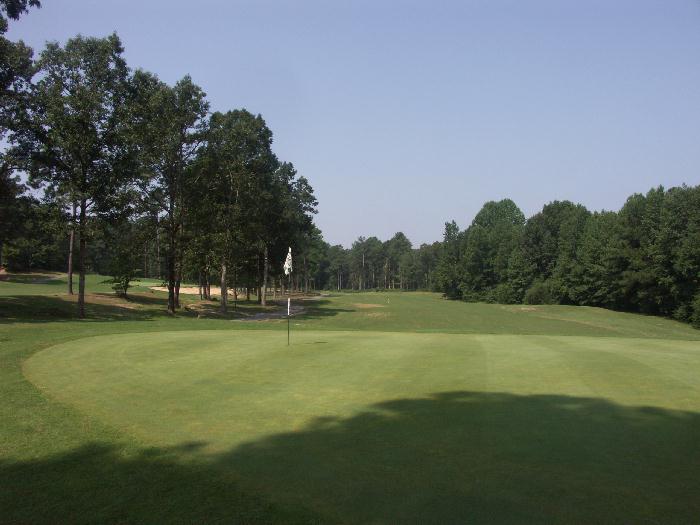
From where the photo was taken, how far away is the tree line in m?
30.5

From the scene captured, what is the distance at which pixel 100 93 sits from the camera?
31703 millimetres

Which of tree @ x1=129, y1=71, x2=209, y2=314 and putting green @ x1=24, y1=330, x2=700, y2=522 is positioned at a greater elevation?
tree @ x1=129, y1=71, x2=209, y2=314

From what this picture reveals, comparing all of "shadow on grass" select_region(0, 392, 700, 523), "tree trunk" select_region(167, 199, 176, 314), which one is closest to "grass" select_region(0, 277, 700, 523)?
"shadow on grass" select_region(0, 392, 700, 523)

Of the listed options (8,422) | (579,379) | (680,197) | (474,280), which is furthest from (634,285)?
(8,422)

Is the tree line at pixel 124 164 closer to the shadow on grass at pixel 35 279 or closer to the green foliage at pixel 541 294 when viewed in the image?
the shadow on grass at pixel 35 279

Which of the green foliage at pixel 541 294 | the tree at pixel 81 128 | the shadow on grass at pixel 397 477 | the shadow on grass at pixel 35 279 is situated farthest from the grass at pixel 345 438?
the green foliage at pixel 541 294

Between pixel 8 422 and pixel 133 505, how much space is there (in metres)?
3.82

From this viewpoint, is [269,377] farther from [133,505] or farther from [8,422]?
[133,505]

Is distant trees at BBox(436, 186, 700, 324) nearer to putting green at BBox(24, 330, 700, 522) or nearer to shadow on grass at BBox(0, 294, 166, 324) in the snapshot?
putting green at BBox(24, 330, 700, 522)

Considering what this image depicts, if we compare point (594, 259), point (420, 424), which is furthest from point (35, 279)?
point (594, 259)

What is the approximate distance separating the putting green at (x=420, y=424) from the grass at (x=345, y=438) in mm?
31

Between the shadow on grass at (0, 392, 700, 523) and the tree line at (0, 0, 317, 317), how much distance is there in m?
19.9

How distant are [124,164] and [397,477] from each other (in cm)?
3263

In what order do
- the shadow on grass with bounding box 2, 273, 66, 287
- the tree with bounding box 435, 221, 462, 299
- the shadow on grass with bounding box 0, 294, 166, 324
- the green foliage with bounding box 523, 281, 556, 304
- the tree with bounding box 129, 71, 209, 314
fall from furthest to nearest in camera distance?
1. the tree with bounding box 435, 221, 462, 299
2. the green foliage with bounding box 523, 281, 556, 304
3. the shadow on grass with bounding box 2, 273, 66, 287
4. the tree with bounding box 129, 71, 209, 314
5. the shadow on grass with bounding box 0, 294, 166, 324
